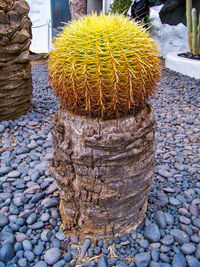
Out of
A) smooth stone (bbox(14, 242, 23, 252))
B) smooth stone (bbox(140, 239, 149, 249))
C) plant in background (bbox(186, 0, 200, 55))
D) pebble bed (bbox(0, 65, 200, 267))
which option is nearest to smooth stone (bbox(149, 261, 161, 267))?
pebble bed (bbox(0, 65, 200, 267))

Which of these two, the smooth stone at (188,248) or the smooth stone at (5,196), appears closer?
the smooth stone at (188,248)

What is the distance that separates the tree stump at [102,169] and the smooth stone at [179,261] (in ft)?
1.08

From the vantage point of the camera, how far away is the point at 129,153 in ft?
4.81

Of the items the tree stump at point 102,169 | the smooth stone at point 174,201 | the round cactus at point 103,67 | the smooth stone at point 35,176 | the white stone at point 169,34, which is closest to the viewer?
the round cactus at point 103,67

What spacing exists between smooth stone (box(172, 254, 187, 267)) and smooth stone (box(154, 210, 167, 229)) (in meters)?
0.24

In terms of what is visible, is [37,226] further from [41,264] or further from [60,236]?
[41,264]

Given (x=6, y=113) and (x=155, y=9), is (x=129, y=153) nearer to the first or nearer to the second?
(x=6, y=113)

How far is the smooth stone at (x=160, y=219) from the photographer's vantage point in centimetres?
178

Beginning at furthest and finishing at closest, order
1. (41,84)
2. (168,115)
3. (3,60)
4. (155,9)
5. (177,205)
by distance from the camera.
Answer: (155,9) < (41,84) < (168,115) < (3,60) < (177,205)

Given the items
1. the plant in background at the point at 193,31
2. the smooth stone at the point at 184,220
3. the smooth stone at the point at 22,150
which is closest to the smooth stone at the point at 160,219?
the smooth stone at the point at 184,220

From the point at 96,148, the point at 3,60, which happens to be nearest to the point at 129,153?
the point at 96,148

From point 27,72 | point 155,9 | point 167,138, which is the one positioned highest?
point 155,9

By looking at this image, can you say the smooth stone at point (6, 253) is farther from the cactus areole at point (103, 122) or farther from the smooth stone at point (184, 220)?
the smooth stone at point (184, 220)

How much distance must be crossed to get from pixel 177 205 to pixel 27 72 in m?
2.48
